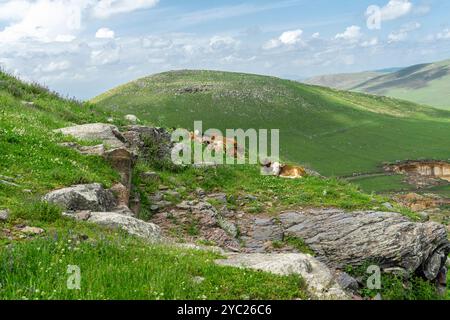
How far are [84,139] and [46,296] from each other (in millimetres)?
12276

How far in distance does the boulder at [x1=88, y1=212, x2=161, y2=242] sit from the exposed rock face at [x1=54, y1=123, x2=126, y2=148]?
689 centimetres

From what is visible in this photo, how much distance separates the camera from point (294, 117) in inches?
5059

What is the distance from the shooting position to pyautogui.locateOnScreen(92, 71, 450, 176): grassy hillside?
102375 mm

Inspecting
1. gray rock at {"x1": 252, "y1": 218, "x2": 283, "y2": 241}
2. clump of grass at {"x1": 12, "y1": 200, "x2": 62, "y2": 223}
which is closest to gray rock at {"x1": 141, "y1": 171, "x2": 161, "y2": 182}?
gray rock at {"x1": 252, "y1": 218, "x2": 283, "y2": 241}

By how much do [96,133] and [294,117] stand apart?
112 m

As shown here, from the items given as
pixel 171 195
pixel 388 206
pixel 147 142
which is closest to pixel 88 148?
pixel 171 195

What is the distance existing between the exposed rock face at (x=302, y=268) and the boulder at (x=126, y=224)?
2.37m

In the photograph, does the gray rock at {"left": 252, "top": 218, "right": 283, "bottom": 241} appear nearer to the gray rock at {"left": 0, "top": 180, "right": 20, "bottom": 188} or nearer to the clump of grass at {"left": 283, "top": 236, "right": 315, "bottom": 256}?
the clump of grass at {"left": 283, "top": 236, "right": 315, "bottom": 256}

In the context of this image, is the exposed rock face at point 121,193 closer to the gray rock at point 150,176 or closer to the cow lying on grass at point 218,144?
the gray rock at point 150,176

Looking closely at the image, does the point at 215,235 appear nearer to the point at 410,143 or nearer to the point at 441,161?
the point at 441,161

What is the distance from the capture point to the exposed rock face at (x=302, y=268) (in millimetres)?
8609

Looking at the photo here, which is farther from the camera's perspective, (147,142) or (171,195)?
(147,142)

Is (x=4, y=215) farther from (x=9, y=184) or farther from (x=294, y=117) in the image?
(x=294, y=117)
